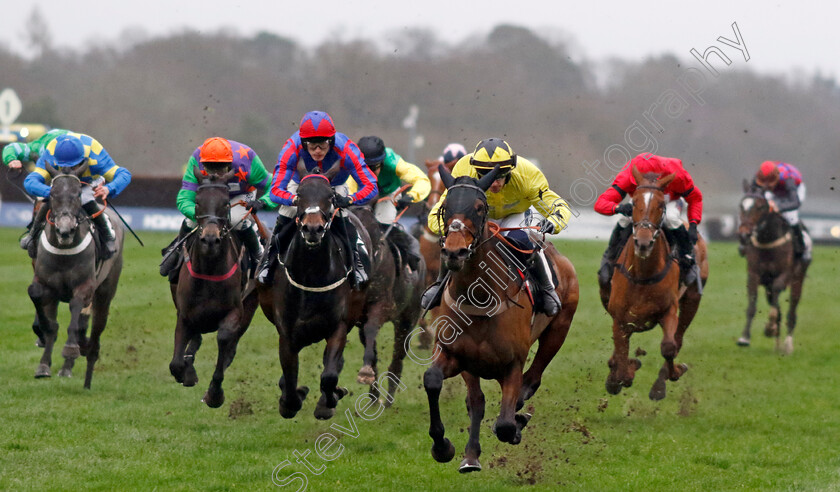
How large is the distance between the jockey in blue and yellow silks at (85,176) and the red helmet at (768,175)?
809 centimetres

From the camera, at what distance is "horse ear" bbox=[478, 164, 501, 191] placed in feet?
19.0

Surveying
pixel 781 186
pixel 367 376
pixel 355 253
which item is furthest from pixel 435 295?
pixel 781 186

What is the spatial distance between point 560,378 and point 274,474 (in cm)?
→ 490

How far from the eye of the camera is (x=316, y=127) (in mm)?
7199

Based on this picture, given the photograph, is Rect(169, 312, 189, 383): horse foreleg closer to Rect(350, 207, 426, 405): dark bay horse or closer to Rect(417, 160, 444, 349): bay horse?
Rect(350, 207, 426, 405): dark bay horse

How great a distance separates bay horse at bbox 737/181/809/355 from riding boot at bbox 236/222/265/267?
7524 millimetres

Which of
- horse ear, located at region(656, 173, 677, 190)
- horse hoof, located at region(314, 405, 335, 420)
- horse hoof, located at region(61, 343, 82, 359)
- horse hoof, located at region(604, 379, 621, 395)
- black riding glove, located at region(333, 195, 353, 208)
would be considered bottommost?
horse hoof, located at region(61, 343, 82, 359)

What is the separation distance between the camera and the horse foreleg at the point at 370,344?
8109mm

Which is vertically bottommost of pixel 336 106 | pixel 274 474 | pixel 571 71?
pixel 274 474

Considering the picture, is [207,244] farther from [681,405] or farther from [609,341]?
[609,341]

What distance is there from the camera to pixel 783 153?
3338cm

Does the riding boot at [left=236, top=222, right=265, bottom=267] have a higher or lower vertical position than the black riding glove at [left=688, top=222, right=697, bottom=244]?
lower

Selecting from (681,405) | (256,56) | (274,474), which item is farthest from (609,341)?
(256,56)

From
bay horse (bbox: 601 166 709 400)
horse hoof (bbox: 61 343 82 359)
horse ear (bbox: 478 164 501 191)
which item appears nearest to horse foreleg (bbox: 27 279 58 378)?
horse hoof (bbox: 61 343 82 359)
